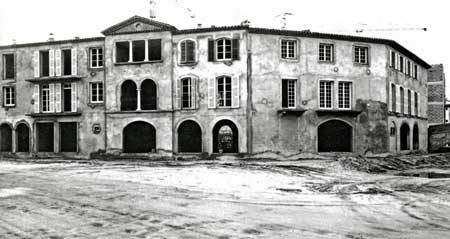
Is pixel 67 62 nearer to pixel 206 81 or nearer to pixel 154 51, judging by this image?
pixel 154 51

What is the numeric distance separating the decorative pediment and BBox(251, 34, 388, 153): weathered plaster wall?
6120mm

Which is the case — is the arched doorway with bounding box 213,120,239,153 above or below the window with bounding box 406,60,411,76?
below

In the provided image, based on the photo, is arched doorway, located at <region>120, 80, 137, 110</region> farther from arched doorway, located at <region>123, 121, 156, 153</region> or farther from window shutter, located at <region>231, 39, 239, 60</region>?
window shutter, located at <region>231, 39, 239, 60</region>

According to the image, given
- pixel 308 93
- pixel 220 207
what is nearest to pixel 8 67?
pixel 308 93

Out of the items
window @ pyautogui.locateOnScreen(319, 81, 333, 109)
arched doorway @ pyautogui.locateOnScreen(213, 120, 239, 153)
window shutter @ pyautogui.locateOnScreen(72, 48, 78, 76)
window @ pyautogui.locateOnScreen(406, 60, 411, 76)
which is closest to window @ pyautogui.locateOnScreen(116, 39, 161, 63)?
window shutter @ pyautogui.locateOnScreen(72, 48, 78, 76)

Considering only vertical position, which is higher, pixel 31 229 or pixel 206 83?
pixel 206 83

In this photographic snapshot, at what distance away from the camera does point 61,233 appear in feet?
25.4

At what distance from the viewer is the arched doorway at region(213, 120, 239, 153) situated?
1060 inches

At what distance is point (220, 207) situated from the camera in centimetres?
Answer: 1058

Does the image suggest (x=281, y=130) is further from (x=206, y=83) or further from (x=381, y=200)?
(x=381, y=200)

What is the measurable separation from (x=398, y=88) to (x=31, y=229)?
28.7 m

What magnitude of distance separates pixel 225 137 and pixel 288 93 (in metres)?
4.89

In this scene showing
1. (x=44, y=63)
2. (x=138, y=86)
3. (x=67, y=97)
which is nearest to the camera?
(x=138, y=86)

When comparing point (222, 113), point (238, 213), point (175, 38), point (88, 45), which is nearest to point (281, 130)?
point (222, 113)
